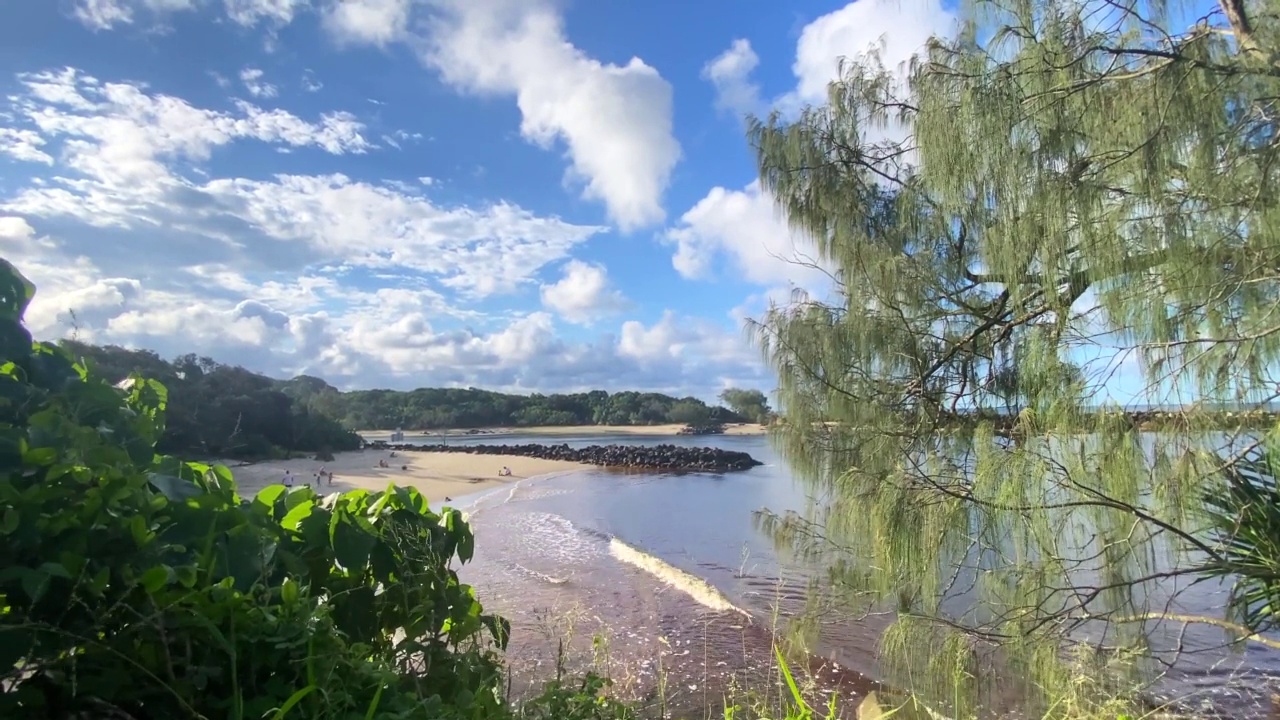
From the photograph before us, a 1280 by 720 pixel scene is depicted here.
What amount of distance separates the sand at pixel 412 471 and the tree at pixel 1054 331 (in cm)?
1016

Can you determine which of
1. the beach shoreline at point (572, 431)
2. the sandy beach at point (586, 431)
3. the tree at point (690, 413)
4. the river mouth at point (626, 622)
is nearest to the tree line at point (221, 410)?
the river mouth at point (626, 622)

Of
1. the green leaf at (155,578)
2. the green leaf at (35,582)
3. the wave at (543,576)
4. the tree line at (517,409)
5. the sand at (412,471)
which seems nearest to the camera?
the green leaf at (35,582)

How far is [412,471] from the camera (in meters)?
22.4

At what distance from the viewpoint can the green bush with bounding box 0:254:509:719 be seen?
0.93m

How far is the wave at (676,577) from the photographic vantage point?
309 inches

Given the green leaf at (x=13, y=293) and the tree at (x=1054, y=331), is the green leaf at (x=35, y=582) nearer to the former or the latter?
the green leaf at (x=13, y=293)

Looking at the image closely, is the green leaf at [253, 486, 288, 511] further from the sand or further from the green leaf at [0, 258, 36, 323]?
the sand

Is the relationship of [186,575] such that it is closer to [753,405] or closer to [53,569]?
[53,569]

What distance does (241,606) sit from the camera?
1.09 m

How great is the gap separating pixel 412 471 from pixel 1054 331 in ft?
71.6

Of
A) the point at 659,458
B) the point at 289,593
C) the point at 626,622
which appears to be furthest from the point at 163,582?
the point at 659,458

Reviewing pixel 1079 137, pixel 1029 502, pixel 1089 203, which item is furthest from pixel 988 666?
pixel 1079 137

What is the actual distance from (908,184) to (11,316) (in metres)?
4.18

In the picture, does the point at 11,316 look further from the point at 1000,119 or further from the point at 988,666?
the point at 988,666
